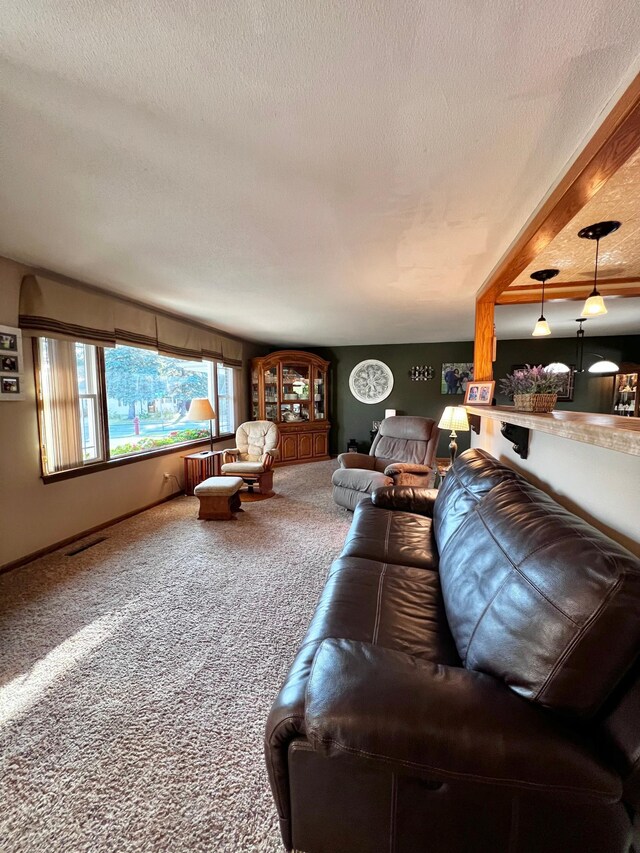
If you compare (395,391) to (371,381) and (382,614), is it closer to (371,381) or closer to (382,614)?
(371,381)

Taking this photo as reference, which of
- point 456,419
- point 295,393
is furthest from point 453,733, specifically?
point 295,393

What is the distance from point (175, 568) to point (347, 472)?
1885 millimetres

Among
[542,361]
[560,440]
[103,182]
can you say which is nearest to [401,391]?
[542,361]

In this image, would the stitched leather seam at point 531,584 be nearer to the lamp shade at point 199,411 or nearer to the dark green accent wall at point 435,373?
the lamp shade at point 199,411

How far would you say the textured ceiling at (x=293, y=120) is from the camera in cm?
92

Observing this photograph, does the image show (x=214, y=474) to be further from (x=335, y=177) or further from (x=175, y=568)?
(x=335, y=177)

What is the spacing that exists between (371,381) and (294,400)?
1.57 metres

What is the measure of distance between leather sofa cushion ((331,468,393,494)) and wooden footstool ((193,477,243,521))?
3.63 ft

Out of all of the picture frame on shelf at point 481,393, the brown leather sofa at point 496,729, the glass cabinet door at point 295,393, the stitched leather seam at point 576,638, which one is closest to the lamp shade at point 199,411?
the glass cabinet door at point 295,393

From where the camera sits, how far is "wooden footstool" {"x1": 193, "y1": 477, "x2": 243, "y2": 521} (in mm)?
3498

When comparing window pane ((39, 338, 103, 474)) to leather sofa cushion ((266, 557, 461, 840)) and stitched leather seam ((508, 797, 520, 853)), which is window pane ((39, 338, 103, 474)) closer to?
leather sofa cushion ((266, 557, 461, 840))

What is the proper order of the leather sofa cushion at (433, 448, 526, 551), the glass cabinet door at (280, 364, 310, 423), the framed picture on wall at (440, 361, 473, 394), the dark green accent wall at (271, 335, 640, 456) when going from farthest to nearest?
the glass cabinet door at (280, 364, 310, 423) < the framed picture on wall at (440, 361, 473, 394) < the dark green accent wall at (271, 335, 640, 456) < the leather sofa cushion at (433, 448, 526, 551)

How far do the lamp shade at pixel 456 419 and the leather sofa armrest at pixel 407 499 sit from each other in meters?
1.10

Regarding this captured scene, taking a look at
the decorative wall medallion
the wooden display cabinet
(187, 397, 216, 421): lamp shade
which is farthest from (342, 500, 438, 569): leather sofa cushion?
the decorative wall medallion
